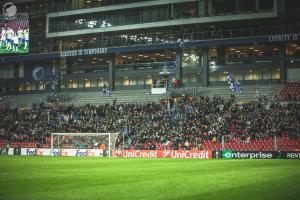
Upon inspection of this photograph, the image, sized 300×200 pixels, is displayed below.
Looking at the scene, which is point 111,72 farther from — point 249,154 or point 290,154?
point 290,154

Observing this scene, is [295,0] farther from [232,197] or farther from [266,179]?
[232,197]

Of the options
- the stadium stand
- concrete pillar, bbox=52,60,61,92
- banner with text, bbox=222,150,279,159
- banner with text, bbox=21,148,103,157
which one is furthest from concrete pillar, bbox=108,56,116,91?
banner with text, bbox=222,150,279,159

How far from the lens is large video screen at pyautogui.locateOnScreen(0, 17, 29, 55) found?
52094 mm

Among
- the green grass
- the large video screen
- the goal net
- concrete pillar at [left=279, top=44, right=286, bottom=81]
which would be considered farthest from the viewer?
concrete pillar at [left=279, top=44, right=286, bottom=81]

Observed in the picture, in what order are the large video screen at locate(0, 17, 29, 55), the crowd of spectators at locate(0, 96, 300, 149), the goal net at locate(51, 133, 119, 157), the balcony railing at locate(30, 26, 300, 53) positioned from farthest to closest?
the balcony railing at locate(30, 26, 300, 53)
the goal net at locate(51, 133, 119, 157)
the large video screen at locate(0, 17, 29, 55)
the crowd of spectators at locate(0, 96, 300, 149)

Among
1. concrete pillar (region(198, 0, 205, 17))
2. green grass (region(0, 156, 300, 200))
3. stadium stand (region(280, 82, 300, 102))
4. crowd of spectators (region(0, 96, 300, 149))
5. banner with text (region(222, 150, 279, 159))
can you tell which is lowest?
banner with text (region(222, 150, 279, 159))

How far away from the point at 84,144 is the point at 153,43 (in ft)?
80.4

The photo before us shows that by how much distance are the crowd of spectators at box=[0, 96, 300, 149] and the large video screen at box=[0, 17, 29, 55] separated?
582 inches

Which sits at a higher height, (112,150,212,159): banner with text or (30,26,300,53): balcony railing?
(30,26,300,53): balcony railing

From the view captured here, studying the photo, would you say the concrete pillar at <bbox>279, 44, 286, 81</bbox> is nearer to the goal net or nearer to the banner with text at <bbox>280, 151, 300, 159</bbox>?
the banner with text at <bbox>280, 151, 300, 159</bbox>

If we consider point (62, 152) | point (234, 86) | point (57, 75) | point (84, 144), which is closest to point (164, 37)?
point (234, 86)

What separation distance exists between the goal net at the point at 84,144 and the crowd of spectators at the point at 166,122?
59.4 inches

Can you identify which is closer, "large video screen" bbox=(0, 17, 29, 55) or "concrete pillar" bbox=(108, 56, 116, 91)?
"large video screen" bbox=(0, 17, 29, 55)

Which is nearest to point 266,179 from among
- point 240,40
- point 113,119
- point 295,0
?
point 113,119
